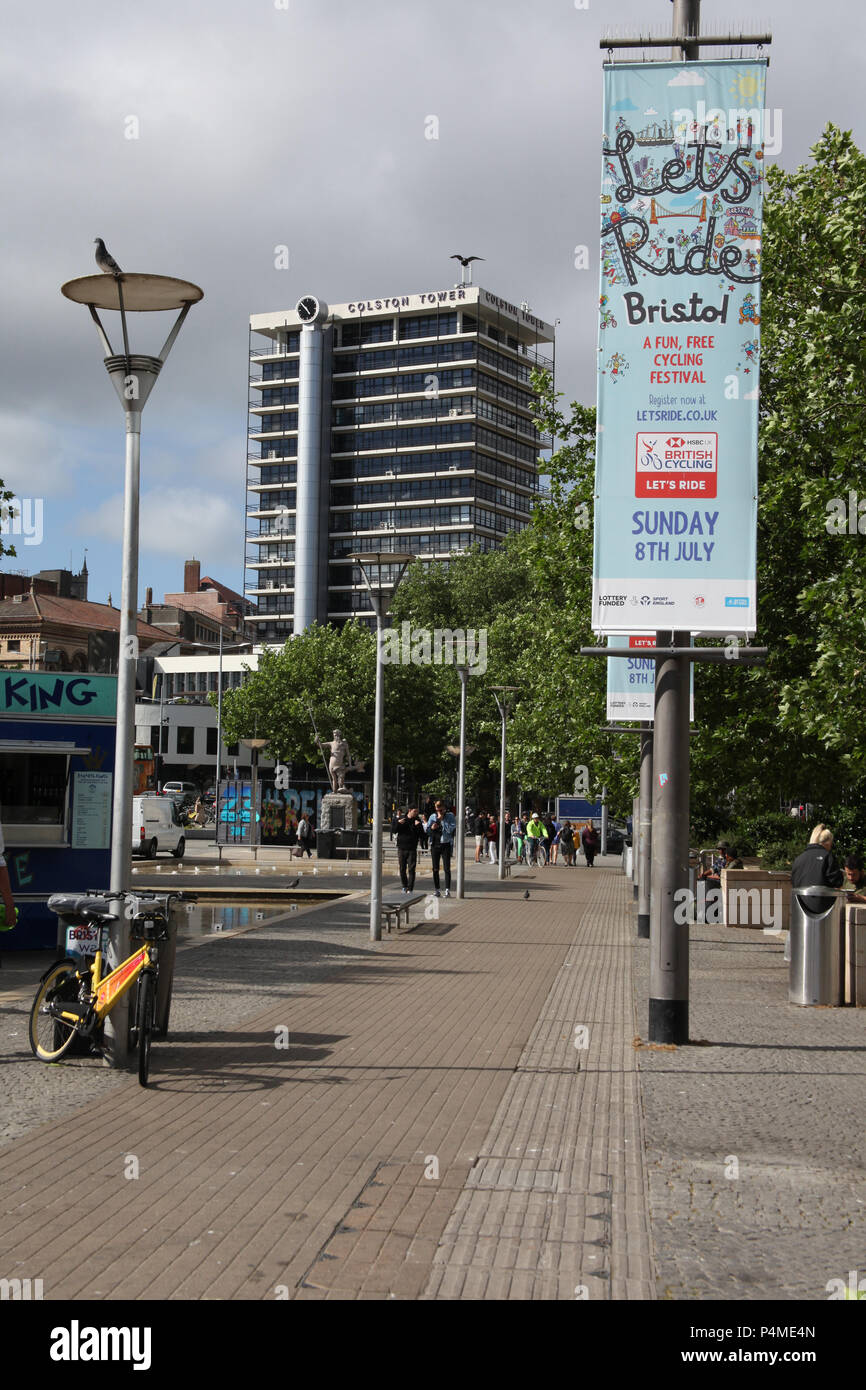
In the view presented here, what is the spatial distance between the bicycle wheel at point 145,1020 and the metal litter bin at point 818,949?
6675mm

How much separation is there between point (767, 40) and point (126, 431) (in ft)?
18.7

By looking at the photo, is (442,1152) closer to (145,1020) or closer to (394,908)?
(145,1020)

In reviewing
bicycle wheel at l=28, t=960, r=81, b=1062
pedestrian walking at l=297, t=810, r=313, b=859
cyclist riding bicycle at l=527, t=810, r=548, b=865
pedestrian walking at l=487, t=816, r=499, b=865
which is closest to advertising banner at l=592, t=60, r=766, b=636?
bicycle wheel at l=28, t=960, r=81, b=1062

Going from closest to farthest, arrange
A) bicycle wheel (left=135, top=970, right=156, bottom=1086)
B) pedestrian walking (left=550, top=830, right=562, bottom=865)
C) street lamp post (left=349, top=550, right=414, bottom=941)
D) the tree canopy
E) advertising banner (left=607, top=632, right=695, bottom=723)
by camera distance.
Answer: bicycle wheel (left=135, top=970, right=156, bottom=1086), the tree canopy, street lamp post (left=349, top=550, right=414, bottom=941), advertising banner (left=607, top=632, right=695, bottom=723), pedestrian walking (left=550, top=830, right=562, bottom=865)

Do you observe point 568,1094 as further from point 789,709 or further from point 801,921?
point 789,709

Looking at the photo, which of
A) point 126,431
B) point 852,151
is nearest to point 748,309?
point 126,431

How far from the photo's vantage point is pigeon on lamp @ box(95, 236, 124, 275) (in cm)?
947

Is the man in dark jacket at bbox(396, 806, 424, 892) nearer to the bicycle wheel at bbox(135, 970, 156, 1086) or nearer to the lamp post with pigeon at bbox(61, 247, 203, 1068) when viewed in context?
the lamp post with pigeon at bbox(61, 247, 203, 1068)

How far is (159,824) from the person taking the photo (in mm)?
41938

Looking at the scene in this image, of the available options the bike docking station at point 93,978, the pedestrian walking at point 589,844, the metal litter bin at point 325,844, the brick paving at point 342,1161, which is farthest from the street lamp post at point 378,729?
the pedestrian walking at point 589,844

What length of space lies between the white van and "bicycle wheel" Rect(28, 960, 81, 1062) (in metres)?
32.4

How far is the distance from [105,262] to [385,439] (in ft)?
328

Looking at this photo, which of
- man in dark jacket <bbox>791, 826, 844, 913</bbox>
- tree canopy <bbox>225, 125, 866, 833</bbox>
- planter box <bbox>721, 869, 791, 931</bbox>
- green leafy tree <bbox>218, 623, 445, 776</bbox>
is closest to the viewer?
man in dark jacket <bbox>791, 826, 844, 913</bbox>

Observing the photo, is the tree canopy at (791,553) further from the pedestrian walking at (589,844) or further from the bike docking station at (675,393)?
the pedestrian walking at (589,844)
